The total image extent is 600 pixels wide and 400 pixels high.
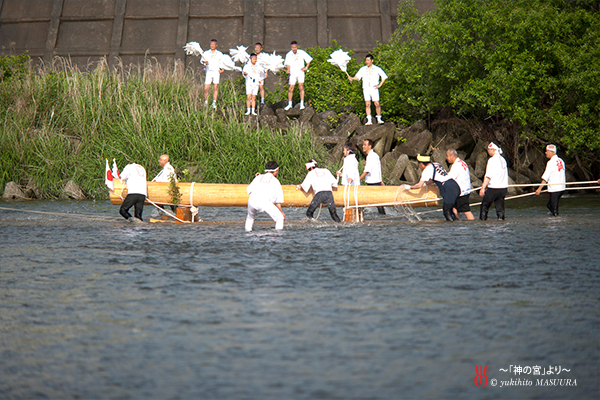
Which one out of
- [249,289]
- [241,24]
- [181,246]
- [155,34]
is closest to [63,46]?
[155,34]

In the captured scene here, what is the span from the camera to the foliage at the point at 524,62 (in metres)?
19.6

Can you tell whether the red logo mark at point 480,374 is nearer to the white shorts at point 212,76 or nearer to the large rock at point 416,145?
the large rock at point 416,145

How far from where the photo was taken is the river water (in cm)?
436

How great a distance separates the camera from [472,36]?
21.5 meters

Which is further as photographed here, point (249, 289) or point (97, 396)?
point (249, 289)

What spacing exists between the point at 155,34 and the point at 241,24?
3.97m

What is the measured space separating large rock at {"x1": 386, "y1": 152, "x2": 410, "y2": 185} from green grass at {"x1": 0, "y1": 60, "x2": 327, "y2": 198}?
233 centimetres

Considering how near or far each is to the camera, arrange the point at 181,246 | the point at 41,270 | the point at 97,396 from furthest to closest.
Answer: the point at 181,246, the point at 41,270, the point at 97,396

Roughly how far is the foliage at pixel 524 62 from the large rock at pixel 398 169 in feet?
7.78

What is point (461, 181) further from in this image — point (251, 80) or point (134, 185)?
point (251, 80)

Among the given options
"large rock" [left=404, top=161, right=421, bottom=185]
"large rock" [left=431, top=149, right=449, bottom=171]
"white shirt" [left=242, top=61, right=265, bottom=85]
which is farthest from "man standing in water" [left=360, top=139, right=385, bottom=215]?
"white shirt" [left=242, top=61, right=265, bottom=85]

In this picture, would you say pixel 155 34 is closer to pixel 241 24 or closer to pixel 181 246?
pixel 241 24

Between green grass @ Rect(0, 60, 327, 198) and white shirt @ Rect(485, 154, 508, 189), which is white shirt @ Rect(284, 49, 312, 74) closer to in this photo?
green grass @ Rect(0, 60, 327, 198)

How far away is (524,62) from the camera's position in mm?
20109
